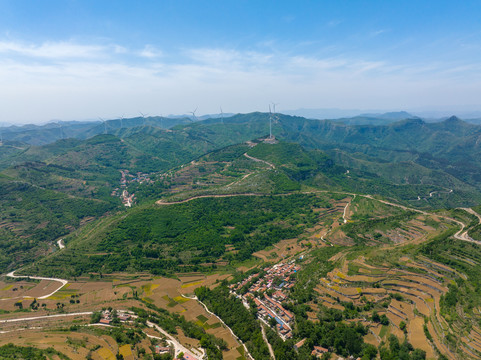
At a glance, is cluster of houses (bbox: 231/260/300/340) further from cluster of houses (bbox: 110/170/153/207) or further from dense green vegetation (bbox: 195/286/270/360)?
cluster of houses (bbox: 110/170/153/207)

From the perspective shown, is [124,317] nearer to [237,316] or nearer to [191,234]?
[237,316]

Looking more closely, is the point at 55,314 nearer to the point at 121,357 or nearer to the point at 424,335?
the point at 121,357

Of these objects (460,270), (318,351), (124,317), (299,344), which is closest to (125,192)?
(124,317)

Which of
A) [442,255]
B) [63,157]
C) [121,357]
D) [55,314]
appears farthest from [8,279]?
[63,157]

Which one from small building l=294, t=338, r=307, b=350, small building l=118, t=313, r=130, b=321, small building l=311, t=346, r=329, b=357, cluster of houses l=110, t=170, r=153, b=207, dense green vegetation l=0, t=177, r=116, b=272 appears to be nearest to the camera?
small building l=311, t=346, r=329, b=357

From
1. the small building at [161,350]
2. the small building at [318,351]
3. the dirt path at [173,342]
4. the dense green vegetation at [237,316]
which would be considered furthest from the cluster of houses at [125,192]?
the small building at [318,351]

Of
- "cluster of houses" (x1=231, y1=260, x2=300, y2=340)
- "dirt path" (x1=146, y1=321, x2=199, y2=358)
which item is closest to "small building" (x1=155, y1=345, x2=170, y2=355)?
"dirt path" (x1=146, y1=321, x2=199, y2=358)

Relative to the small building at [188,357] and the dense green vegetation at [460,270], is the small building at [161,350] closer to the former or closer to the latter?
the small building at [188,357]

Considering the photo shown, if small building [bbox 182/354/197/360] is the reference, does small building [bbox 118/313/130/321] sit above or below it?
below
